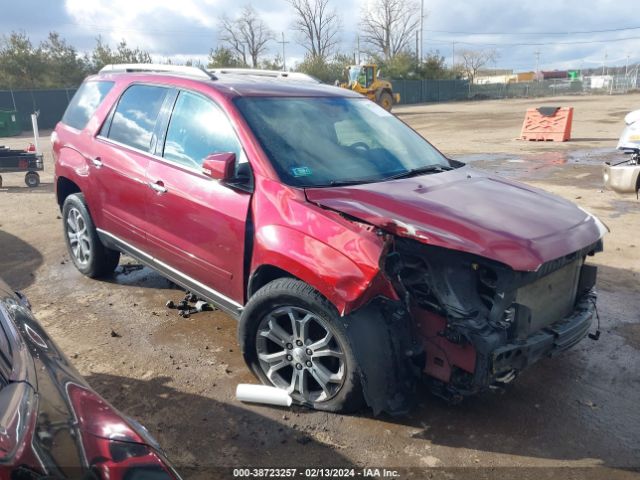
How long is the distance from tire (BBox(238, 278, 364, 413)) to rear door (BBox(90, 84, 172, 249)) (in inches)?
59.4

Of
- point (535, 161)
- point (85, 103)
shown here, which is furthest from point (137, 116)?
point (535, 161)

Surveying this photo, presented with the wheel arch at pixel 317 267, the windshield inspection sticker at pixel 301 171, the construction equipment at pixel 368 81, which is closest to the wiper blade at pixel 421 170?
the windshield inspection sticker at pixel 301 171

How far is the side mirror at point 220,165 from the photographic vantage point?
11.0ft

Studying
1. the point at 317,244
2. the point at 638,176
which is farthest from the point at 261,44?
the point at 317,244

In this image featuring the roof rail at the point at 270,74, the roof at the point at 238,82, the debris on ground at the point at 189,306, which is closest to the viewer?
the roof at the point at 238,82

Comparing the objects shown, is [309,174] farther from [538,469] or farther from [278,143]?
[538,469]

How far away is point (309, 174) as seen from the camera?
3451mm

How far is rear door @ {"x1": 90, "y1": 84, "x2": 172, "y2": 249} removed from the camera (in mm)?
4285

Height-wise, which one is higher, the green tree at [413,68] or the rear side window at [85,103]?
the green tree at [413,68]

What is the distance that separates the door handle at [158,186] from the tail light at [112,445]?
7.65 ft

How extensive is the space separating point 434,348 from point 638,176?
6447 mm

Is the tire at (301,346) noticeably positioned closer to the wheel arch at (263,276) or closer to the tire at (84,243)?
the wheel arch at (263,276)

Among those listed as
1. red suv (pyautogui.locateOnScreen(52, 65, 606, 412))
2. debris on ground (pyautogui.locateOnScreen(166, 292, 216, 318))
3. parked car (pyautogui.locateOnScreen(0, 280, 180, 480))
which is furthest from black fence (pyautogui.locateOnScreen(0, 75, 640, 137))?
parked car (pyautogui.locateOnScreen(0, 280, 180, 480))

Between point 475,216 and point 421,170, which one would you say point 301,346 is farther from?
point 421,170
